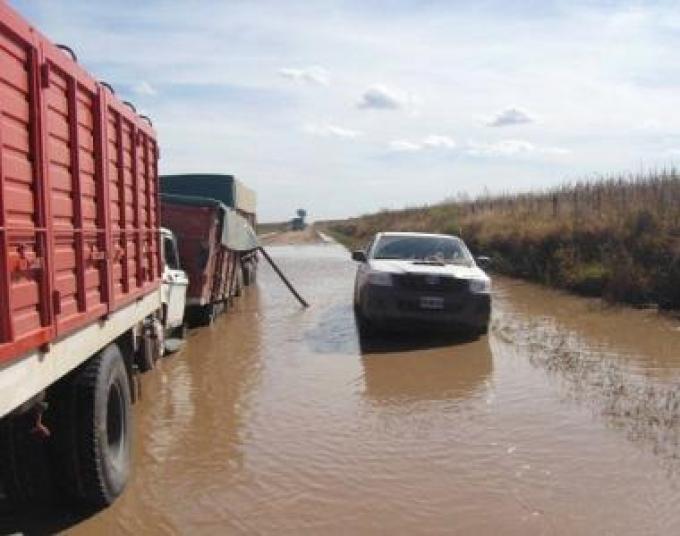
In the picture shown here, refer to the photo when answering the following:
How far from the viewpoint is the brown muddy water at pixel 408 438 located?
17.6ft

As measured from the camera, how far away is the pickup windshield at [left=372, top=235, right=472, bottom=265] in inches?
531

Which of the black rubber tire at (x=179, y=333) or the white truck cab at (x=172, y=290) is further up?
the white truck cab at (x=172, y=290)

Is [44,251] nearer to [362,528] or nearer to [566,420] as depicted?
[362,528]

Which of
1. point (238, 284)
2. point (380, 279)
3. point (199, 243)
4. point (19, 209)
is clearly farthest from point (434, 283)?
point (19, 209)

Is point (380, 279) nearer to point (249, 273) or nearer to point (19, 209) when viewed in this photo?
point (19, 209)

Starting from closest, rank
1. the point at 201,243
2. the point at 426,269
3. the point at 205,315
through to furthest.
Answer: the point at 426,269 → the point at 201,243 → the point at 205,315

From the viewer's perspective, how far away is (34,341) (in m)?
3.93

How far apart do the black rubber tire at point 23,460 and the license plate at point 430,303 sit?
737cm

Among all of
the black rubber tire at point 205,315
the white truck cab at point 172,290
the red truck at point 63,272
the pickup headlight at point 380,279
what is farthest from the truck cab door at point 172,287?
the red truck at point 63,272

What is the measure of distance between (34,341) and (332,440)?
3617mm

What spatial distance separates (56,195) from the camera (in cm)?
456

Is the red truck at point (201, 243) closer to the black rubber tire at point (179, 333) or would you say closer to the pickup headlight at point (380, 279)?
the black rubber tire at point (179, 333)

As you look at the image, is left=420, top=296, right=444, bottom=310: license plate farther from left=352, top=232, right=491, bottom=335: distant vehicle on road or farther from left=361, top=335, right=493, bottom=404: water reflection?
left=361, top=335, right=493, bottom=404: water reflection

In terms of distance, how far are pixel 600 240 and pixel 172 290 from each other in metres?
12.9
